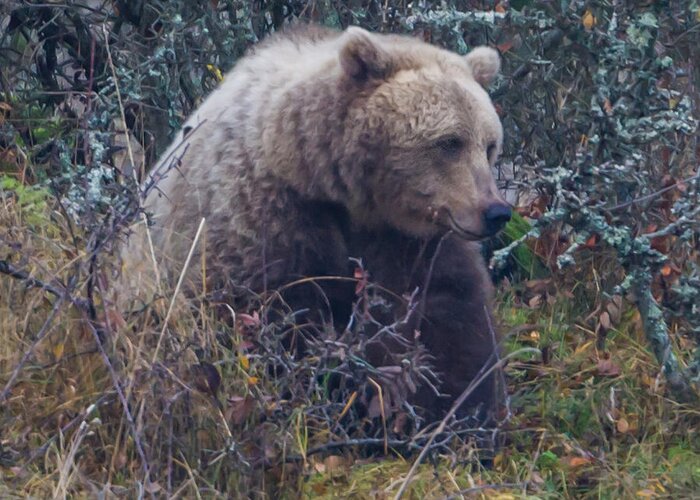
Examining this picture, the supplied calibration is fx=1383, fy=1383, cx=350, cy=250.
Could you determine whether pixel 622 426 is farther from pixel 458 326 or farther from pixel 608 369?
pixel 458 326

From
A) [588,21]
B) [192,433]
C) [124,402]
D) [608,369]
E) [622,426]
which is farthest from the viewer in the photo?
[588,21]

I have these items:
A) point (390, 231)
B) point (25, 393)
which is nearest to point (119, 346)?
point (25, 393)

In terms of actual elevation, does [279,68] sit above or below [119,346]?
above

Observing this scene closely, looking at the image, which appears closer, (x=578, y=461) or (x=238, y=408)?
(x=238, y=408)

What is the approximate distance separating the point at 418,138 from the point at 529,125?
5.69 ft

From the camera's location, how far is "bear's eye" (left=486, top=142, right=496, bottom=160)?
5105 millimetres

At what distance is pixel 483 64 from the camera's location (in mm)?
5348

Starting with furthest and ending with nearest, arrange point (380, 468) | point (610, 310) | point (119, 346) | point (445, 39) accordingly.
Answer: point (445, 39) < point (610, 310) < point (380, 468) < point (119, 346)

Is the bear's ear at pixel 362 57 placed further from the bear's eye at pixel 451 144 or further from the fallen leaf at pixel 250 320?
the fallen leaf at pixel 250 320

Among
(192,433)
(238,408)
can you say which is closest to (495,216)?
(238,408)

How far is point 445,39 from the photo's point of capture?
6.57 metres

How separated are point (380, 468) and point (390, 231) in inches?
45.9

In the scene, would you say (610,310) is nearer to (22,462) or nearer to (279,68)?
(279,68)

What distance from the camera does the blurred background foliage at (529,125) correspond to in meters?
4.82
